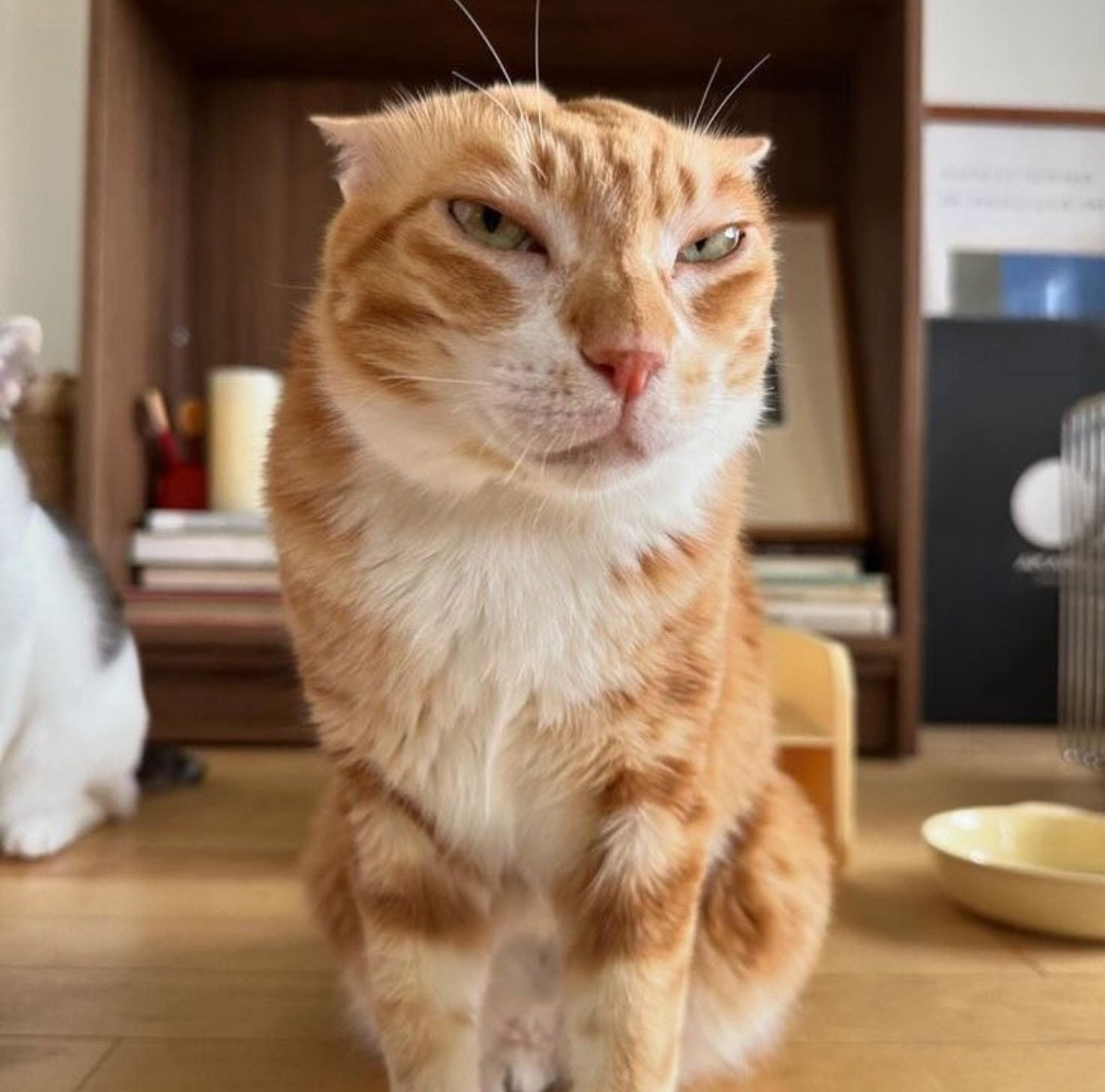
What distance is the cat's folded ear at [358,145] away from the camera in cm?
75

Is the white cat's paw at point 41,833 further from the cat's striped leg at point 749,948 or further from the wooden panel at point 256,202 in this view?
the wooden panel at point 256,202

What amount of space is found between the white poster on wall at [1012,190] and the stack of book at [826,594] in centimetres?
63

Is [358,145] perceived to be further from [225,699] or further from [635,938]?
[225,699]

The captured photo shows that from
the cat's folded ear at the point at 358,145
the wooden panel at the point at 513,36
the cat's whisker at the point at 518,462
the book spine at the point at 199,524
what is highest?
the wooden panel at the point at 513,36

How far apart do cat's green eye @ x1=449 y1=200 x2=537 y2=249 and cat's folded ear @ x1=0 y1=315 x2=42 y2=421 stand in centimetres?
85

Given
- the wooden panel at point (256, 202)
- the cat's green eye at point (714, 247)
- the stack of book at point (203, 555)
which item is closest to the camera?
the cat's green eye at point (714, 247)

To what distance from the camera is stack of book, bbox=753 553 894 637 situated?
5.80 feet

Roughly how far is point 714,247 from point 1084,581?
1.29m

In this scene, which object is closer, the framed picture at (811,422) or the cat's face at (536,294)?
the cat's face at (536,294)

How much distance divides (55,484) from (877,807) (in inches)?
54.3

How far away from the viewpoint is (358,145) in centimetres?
76

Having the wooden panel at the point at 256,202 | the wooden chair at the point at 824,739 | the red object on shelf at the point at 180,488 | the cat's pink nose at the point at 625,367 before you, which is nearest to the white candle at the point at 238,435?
the red object on shelf at the point at 180,488

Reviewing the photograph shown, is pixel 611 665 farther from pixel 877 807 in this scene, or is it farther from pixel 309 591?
pixel 877 807

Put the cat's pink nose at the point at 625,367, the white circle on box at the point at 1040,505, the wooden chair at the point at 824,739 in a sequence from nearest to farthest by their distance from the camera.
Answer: the cat's pink nose at the point at 625,367, the wooden chair at the point at 824,739, the white circle on box at the point at 1040,505
